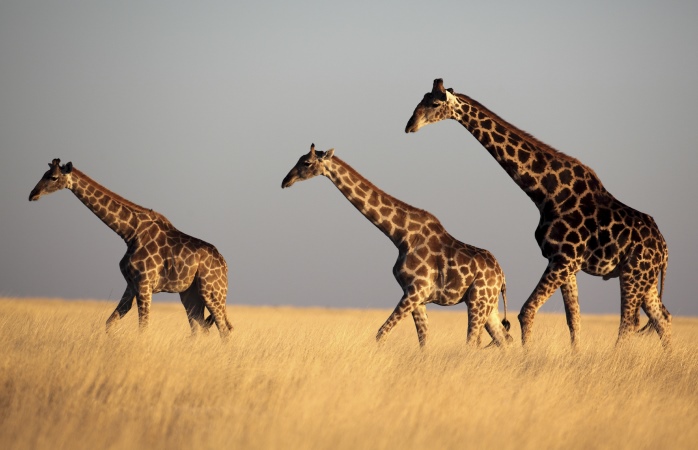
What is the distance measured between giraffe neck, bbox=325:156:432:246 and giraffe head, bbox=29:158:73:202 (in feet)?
16.2

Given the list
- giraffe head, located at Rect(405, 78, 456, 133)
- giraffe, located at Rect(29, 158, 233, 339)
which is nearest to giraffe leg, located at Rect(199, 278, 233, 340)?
giraffe, located at Rect(29, 158, 233, 339)

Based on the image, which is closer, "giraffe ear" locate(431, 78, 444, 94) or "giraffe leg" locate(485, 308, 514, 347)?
"giraffe ear" locate(431, 78, 444, 94)

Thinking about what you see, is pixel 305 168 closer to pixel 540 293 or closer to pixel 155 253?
pixel 155 253

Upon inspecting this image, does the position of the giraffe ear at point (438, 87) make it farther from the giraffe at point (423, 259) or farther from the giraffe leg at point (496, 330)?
the giraffe leg at point (496, 330)

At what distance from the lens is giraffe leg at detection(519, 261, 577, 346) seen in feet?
54.0

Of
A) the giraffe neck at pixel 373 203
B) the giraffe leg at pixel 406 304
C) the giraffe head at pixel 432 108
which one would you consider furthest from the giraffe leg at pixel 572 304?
the giraffe head at pixel 432 108

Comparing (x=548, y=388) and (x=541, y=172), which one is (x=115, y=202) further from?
(x=548, y=388)

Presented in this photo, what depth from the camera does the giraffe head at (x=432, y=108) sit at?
55.5 ft

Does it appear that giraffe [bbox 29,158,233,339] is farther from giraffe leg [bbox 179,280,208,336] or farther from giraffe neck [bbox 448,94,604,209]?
giraffe neck [bbox 448,94,604,209]

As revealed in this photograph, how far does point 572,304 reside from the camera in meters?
16.9

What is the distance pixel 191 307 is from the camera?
19.6m

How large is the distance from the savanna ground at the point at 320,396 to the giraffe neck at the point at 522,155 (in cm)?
283

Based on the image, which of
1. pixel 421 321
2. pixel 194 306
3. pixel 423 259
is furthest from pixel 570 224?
pixel 194 306

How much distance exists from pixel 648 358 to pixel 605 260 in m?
1.63
